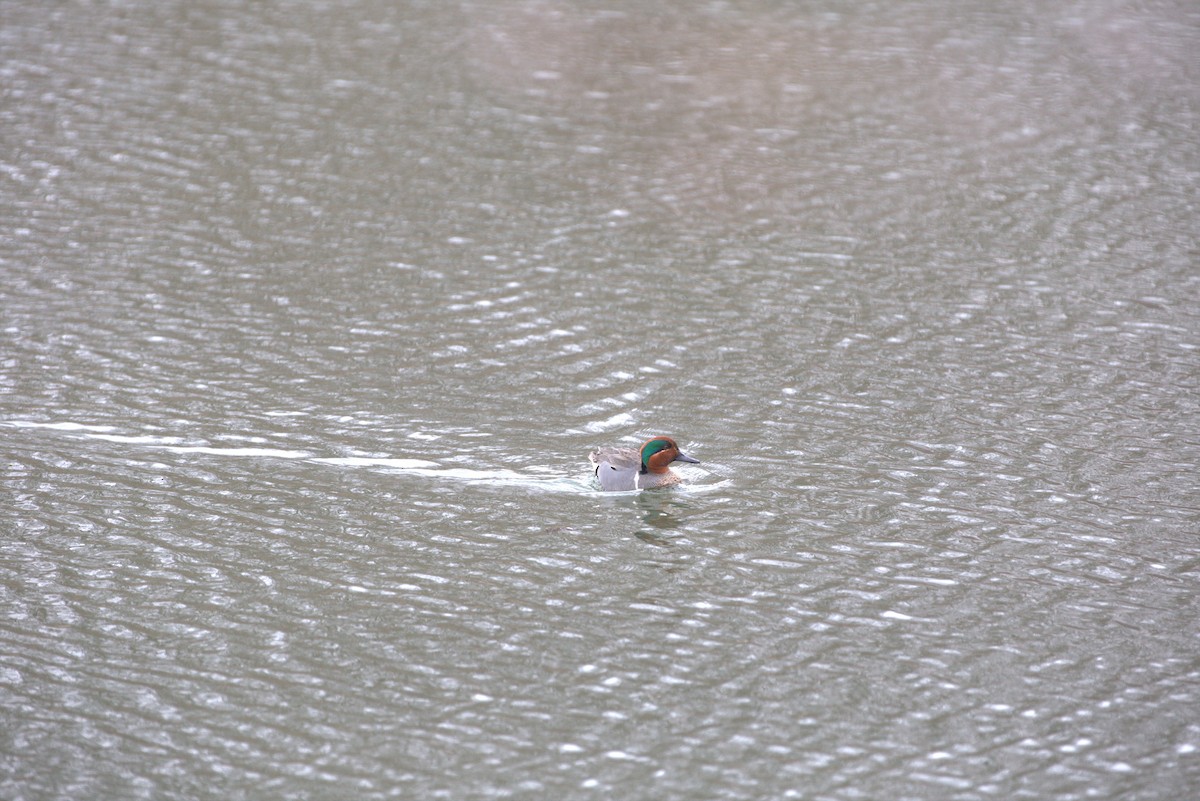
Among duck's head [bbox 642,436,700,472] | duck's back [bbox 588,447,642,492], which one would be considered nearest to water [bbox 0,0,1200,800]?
duck's back [bbox 588,447,642,492]

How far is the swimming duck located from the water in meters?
0.24

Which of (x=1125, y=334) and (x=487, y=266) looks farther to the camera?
(x=487, y=266)

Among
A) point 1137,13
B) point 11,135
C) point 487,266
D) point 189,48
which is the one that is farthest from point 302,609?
point 1137,13

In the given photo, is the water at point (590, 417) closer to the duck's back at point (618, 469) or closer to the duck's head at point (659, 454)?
the duck's back at point (618, 469)

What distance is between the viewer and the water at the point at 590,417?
10320mm

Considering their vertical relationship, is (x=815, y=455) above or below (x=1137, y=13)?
below

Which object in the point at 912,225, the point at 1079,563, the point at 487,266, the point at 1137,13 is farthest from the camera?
the point at 1137,13

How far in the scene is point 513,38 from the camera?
94.4 feet

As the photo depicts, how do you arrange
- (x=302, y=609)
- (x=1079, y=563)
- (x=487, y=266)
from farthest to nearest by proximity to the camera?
(x=487, y=266), (x=1079, y=563), (x=302, y=609)

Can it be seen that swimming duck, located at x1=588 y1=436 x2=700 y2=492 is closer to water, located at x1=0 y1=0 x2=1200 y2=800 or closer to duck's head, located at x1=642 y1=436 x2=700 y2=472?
duck's head, located at x1=642 y1=436 x2=700 y2=472

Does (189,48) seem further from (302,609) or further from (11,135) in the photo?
(302,609)

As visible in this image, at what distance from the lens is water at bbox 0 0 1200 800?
10.3m

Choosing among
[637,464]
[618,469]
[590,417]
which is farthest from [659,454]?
[590,417]

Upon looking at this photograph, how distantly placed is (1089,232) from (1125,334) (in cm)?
331
